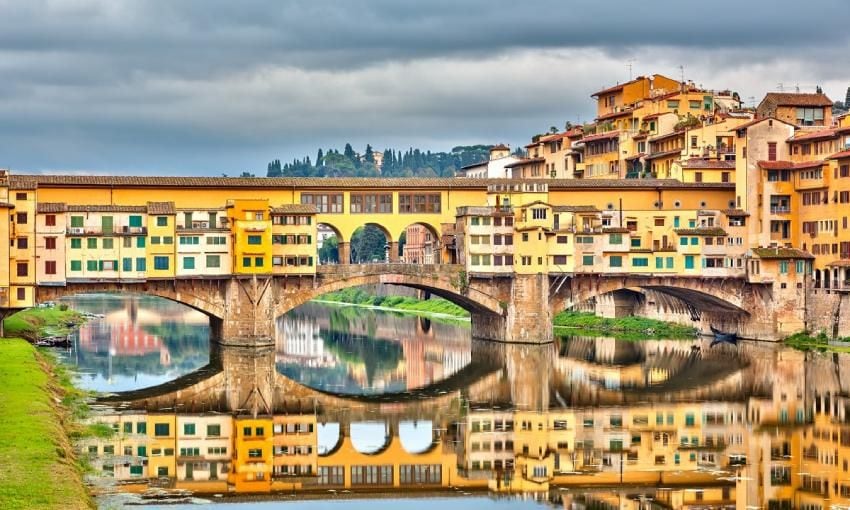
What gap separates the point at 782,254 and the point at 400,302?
47.9m

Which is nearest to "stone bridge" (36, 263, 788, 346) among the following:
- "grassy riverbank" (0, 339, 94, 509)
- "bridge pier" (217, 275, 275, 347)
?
"bridge pier" (217, 275, 275, 347)

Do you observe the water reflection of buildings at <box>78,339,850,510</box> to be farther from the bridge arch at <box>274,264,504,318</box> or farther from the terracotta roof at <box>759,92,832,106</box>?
the terracotta roof at <box>759,92,832,106</box>

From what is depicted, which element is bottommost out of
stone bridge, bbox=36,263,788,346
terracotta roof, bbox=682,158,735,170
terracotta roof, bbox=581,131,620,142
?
stone bridge, bbox=36,263,788,346

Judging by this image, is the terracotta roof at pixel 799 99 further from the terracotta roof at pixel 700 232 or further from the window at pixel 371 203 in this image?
the window at pixel 371 203

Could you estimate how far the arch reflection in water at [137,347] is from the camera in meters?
59.1

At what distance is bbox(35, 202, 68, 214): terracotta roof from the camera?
64.9m

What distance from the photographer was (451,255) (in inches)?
2938

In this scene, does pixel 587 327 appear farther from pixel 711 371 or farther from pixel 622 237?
pixel 711 371

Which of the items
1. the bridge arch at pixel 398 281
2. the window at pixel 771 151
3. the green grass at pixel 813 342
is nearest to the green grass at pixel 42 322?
the bridge arch at pixel 398 281

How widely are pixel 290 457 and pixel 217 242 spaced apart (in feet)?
97.8

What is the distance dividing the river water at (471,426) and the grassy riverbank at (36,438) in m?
1.17

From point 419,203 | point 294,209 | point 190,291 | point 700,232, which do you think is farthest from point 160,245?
point 700,232

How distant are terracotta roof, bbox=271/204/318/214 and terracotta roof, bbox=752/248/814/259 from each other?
23539mm

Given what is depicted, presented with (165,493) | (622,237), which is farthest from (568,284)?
(165,493)
